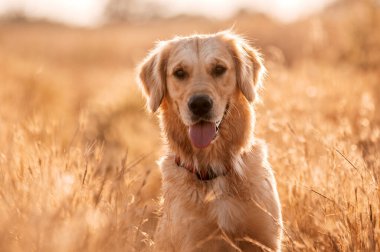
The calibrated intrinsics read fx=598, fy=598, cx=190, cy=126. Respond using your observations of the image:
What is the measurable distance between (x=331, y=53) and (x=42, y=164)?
934 centimetres

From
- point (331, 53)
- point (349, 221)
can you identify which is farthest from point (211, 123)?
point (331, 53)

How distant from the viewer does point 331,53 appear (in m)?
11.8

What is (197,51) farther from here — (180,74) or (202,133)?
(202,133)

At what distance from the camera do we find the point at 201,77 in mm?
3791

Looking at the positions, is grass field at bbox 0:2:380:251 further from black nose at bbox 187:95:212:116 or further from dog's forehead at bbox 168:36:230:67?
dog's forehead at bbox 168:36:230:67

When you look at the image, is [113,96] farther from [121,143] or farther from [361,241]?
[361,241]

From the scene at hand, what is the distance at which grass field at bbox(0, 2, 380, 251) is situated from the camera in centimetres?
275

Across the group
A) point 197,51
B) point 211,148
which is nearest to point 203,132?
point 211,148

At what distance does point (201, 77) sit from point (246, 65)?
414 millimetres

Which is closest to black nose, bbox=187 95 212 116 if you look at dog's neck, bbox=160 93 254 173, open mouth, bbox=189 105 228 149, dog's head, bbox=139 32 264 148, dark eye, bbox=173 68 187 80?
dog's head, bbox=139 32 264 148

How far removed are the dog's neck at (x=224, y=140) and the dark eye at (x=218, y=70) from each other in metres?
0.18

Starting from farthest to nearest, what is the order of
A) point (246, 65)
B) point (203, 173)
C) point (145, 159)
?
point (145, 159), point (246, 65), point (203, 173)

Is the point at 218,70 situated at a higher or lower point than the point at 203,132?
higher

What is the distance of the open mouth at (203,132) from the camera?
3.71 metres
